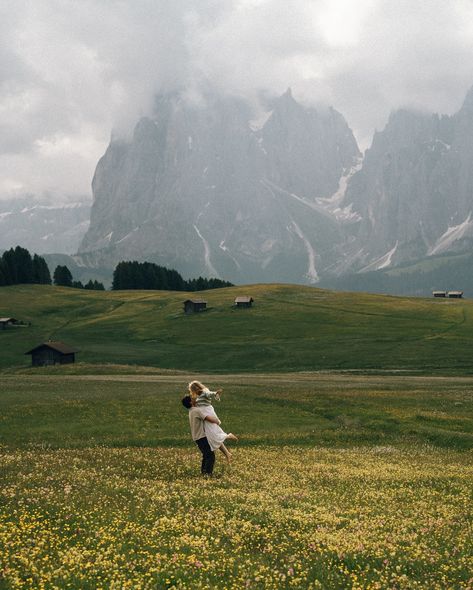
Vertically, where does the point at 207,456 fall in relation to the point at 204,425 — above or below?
below

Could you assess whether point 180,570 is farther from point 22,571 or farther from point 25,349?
point 25,349

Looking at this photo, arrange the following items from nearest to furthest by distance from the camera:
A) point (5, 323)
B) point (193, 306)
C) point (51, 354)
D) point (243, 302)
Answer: point (51, 354) → point (5, 323) → point (193, 306) → point (243, 302)

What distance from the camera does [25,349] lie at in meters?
128

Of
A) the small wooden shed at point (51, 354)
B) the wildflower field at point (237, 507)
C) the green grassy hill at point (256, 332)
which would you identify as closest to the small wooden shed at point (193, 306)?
the green grassy hill at point (256, 332)

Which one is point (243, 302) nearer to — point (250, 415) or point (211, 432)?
point (250, 415)

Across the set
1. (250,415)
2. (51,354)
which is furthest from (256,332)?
(250,415)

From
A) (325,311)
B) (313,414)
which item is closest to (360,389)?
(313,414)

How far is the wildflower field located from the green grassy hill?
69.7m

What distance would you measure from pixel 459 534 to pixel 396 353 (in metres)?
102

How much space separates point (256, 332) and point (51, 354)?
48.9 metres

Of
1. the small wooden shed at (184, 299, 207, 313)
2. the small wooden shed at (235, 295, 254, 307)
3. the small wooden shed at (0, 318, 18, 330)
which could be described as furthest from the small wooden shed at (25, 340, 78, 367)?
the small wooden shed at (235, 295, 254, 307)

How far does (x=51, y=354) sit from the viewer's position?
113 metres

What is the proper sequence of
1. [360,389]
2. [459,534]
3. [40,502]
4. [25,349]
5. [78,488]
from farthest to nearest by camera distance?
[25,349], [360,389], [78,488], [40,502], [459,534]

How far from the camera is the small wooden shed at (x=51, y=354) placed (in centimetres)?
11188
